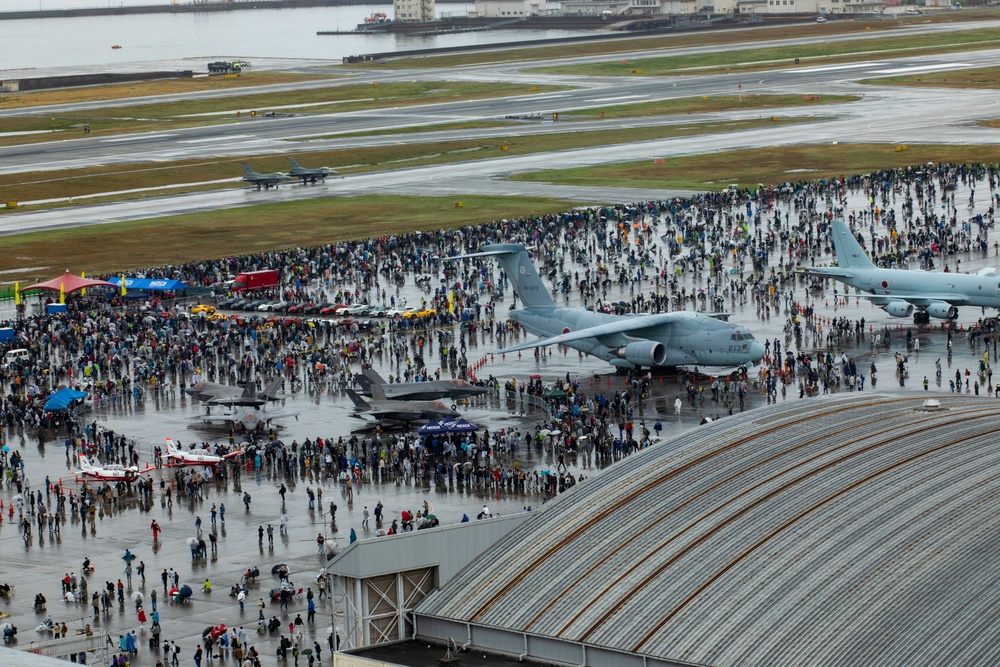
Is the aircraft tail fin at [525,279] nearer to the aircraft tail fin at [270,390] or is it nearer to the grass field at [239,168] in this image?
the aircraft tail fin at [270,390]

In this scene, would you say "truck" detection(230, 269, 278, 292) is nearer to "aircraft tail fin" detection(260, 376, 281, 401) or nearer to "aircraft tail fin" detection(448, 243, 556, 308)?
"aircraft tail fin" detection(448, 243, 556, 308)

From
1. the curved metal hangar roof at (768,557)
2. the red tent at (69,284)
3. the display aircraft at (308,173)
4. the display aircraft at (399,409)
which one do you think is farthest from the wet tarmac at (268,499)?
the display aircraft at (308,173)

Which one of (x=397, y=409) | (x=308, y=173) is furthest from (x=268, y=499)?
(x=308, y=173)

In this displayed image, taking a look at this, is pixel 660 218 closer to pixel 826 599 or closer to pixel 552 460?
pixel 552 460

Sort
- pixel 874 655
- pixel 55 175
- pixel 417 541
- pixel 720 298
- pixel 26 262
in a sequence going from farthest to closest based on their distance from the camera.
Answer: pixel 55 175 → pixel 26 262 → pixel 720 298 → pixel 417 541 → pixel 874 655

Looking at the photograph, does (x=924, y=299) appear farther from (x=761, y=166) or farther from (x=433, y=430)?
(x=761, y=166)

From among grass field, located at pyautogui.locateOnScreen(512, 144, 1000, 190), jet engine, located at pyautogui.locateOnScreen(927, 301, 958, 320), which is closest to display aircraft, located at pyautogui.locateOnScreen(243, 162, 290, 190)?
grass field, located at pyautogui.locateOnScreen(512, 144, 1000, 190)

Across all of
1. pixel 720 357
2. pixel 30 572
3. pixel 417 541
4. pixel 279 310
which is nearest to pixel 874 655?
pixel 417 541
